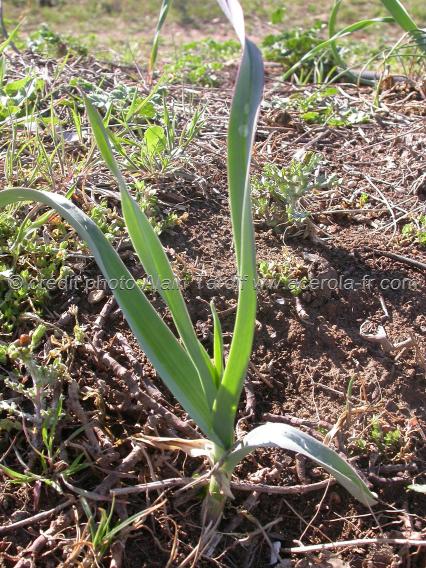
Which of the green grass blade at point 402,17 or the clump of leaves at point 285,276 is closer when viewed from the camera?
the clump of leaves at point 285,276

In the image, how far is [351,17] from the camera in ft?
17.9

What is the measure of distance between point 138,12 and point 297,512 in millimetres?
4905

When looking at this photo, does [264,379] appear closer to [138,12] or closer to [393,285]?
[393,285]

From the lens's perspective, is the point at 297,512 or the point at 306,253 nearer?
the point at 297,512

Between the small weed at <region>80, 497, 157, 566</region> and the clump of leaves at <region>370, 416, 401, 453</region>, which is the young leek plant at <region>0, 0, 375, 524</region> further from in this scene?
the clump of leaves at <region>370, 416, 401, 453</region>

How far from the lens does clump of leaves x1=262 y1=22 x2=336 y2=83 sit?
3.14 m

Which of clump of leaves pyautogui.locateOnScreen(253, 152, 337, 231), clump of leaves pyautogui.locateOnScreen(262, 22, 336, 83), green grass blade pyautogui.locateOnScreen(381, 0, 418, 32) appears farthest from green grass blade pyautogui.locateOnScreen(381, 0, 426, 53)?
clump of leaves pyautogui.locateOnScreen(262, 22, 336, 83)

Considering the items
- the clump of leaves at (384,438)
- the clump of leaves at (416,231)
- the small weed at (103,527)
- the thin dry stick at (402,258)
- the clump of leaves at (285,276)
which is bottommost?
the clump of leaves at (384,438)

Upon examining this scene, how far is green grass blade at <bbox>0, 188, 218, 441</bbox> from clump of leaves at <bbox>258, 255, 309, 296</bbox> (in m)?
0.59

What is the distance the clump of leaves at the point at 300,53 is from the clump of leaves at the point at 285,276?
1.42 meters

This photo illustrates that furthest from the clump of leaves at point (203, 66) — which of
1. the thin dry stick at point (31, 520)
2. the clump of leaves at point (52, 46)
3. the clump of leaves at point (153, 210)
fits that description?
the thin dry stick at point (31, 520)

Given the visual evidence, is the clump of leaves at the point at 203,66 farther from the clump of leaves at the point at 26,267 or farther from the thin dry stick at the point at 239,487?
the thin dry stick at the point at 239,487

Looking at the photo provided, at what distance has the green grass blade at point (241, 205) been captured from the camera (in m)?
1.13

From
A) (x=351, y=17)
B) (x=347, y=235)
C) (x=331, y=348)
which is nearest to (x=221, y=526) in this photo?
(x=331, y=348)
